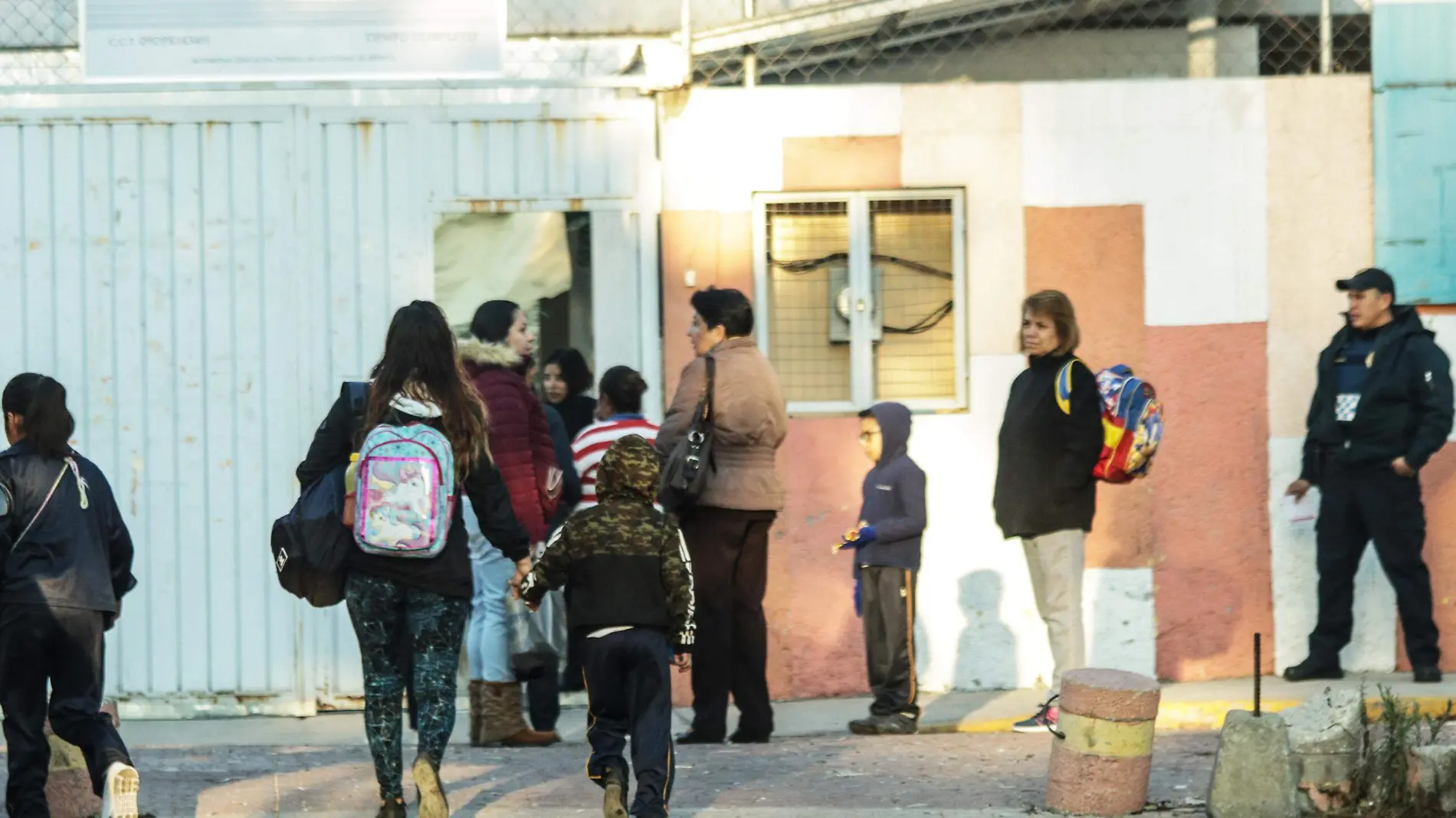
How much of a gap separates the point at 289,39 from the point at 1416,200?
18.9 ft

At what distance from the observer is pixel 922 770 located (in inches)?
320

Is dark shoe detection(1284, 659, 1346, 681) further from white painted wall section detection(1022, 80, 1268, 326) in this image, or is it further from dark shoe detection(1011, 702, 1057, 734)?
white painted wall section detection(1022, 80, 1268, 326)

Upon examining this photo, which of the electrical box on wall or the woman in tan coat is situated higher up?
the electrical box on wall

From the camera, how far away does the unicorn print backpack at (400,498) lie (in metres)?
6.54

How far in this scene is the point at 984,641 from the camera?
10.4m

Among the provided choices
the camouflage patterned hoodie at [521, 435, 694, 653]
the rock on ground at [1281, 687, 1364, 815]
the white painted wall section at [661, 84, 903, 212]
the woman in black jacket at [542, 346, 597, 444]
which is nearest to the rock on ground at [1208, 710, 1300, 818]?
the rock on ground at [1281, 687, 1364, 815]

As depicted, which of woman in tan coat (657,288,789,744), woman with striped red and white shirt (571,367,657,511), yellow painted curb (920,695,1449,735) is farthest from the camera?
woman with striped red and white shirt (571,367,657,511)

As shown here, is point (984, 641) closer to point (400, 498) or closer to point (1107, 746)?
point (1107, 746)

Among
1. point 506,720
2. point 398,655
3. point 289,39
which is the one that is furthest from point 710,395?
point 289,39

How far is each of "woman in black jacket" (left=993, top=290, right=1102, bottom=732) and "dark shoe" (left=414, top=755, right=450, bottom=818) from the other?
3.13m

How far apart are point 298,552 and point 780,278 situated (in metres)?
4.39

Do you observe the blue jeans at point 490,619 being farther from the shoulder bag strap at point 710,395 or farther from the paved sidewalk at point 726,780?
the shoulder bag strap at point 710,395

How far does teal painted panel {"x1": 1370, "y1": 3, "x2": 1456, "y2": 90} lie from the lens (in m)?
10.5

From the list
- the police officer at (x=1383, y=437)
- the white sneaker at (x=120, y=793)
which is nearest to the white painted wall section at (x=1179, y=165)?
the police officer at (x=1383, y=437)
